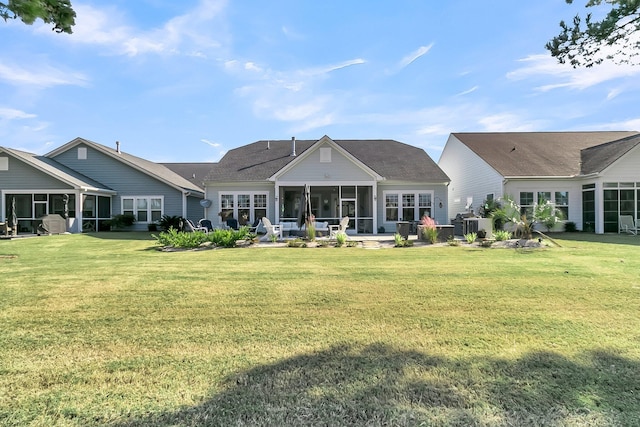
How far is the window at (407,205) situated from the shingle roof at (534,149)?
4.44 meters

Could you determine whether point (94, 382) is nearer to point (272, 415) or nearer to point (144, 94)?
point (272, 415)

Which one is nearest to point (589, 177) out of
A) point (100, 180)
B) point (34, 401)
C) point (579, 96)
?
point (579, 96)

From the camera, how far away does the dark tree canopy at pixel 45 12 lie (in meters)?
3.03

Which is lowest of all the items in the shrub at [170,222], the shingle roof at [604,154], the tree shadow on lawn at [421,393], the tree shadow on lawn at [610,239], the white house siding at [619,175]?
the tree shadow on lawn at [421,393]

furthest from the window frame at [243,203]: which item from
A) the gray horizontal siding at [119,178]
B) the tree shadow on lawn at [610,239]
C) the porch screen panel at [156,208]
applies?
the tree shadow on lawn at [610,239]

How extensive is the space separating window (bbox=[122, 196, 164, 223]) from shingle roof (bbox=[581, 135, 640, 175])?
85.1ft

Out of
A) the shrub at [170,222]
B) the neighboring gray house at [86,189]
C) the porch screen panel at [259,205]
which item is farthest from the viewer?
the shrub at [170,222]

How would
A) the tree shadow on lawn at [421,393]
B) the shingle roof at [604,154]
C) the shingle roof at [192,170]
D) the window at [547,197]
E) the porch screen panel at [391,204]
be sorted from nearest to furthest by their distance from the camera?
the tree shadow on lawn at [421,393], the shingle roof at [604,154], the window at [547,197], the porch screen panel at [391,204], the shingle roof at [192,170]

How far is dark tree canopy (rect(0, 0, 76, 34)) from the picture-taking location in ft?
9.95

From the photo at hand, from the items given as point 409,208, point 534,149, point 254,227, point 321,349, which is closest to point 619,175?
point 534,149

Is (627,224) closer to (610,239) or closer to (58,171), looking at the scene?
(610,239)

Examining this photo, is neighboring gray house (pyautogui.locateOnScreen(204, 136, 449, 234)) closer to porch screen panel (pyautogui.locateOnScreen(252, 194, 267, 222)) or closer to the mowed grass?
porch screen panel (pyautogui.locateOnScreen(252, 194, 267, 222))

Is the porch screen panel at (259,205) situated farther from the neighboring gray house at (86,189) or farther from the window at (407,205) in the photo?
the window at (407,205)

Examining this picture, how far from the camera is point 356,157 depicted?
900 inches
